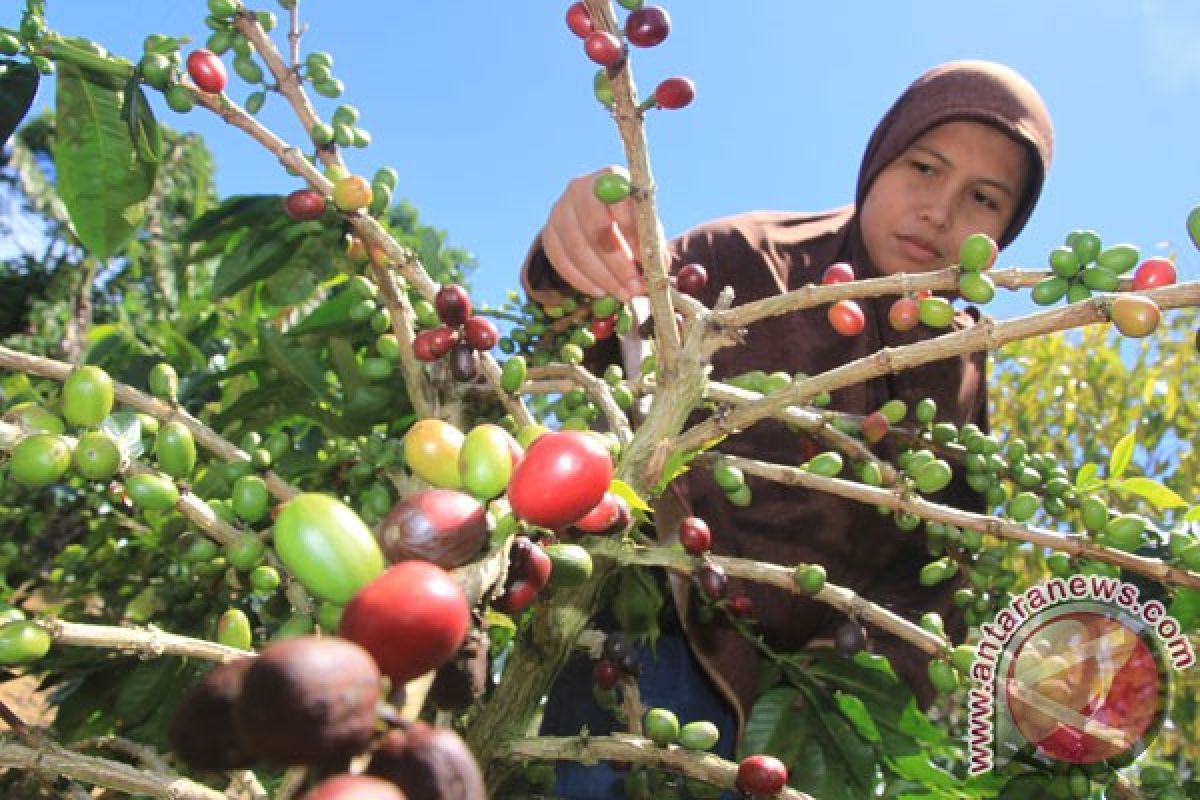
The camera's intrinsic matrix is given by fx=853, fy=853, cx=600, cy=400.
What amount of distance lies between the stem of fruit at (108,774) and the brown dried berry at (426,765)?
1.85ft

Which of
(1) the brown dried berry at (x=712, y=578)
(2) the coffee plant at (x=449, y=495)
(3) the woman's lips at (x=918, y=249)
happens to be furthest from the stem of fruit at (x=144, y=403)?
(3) the woman's lips at (x=918, y=249)

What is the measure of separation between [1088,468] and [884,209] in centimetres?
115

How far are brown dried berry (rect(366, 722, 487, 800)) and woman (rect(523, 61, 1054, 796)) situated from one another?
170cm

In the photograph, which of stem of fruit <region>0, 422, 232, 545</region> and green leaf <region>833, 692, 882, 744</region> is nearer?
stem of fruit <region>0, 422, 232, 545</region>

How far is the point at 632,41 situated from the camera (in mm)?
1315

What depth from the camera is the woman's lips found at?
2617 millimetres

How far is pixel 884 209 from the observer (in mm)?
2738

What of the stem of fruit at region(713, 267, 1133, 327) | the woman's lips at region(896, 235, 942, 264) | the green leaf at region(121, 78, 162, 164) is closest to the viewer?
the stem of fruit at region(713, 267, 1133, 327)

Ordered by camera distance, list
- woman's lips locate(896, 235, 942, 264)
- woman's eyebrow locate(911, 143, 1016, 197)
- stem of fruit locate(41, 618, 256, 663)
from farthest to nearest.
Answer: woman's eyebrow locate(911, 143, 1016, 197) < woman's lips locate(896, 235, 942, 264) < stem of fruit locate(41, 618, 256, 663)

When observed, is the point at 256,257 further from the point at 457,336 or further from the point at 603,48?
the point at 603,48


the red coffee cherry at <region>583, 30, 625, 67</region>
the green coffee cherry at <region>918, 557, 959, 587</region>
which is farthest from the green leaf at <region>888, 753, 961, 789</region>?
Result: the red coffee cherry at <region>583, 30, 625, 67</region>

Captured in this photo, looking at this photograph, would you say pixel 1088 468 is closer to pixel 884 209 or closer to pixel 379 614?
pixel 884 209

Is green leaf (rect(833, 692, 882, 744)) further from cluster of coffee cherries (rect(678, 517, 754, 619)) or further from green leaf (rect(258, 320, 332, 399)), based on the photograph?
green leaf (rect(258, 320, 332, 399))

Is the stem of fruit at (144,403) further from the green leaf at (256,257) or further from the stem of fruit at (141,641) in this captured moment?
the green leaf at (256,257)
